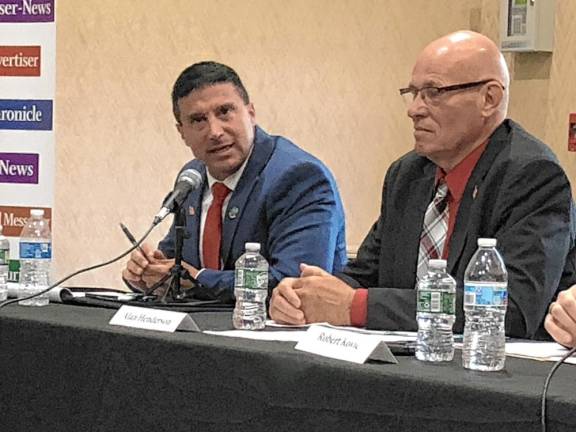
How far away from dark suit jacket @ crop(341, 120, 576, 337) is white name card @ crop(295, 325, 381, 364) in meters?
0.36

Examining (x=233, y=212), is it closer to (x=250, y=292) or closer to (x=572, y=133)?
(x=250, y=292)

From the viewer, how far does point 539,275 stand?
2355 mm

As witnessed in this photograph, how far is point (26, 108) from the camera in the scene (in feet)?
14.0

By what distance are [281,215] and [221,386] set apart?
1.03m

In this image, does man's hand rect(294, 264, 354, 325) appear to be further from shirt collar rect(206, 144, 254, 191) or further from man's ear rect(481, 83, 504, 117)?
shirt collar rect(206, 144, 254, 191)

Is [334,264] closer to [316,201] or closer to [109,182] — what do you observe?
[316,201]

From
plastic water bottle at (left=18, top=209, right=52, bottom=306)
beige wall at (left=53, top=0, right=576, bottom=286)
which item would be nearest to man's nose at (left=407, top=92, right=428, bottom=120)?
plastic water bottle at (left=18, top=209, right=52, bottom=306)

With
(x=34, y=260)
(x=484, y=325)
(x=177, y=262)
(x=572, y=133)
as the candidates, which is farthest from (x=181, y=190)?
(x=572, y=133)

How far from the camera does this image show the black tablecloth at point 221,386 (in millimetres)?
1711

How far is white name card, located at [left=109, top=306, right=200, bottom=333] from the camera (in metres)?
2.28

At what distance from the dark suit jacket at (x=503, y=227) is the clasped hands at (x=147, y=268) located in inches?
20.1

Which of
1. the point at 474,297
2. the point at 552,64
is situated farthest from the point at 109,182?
the point at 474,297

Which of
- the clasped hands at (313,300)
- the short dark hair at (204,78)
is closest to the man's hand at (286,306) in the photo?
the clasped hands at (313,300)

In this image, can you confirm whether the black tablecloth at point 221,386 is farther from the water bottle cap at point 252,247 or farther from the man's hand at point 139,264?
the man's hand at point 139,264
